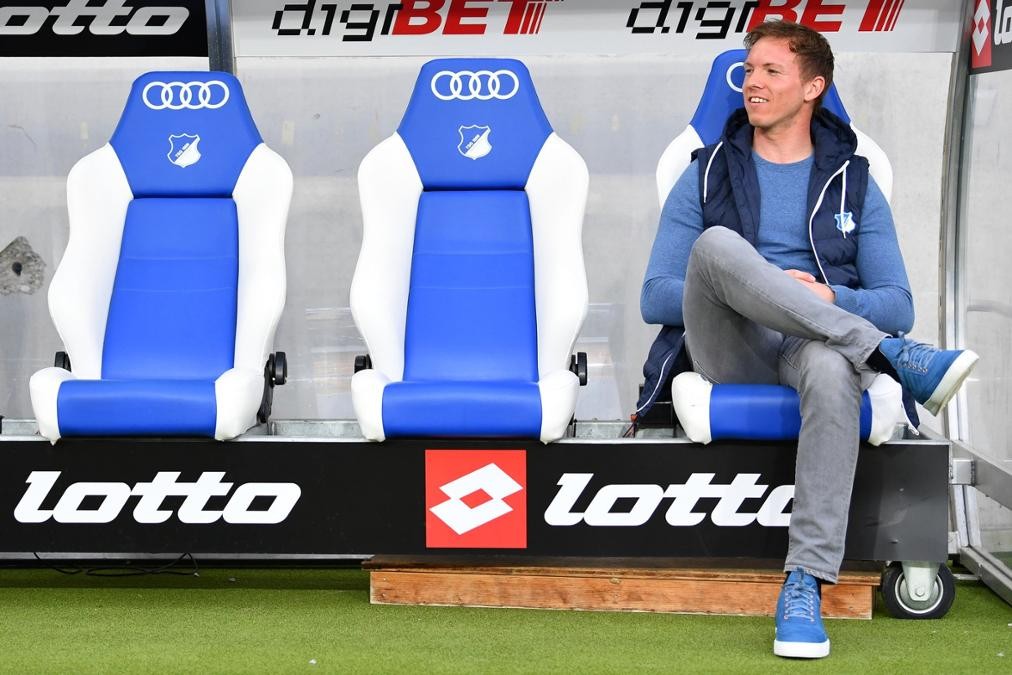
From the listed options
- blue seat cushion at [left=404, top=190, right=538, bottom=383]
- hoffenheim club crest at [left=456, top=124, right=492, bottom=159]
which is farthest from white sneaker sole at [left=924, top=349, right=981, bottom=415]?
hoffenheim club crest at [left=456, top=124, right=492, bottom=159]

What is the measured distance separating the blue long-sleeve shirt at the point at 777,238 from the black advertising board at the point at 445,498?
0.33 meters

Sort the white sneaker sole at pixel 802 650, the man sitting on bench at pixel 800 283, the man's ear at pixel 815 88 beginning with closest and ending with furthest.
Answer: the white sneaker sole at pixel 802 650
the man sitting on bench at pixel 800 283
the man's ear at pixel 815 88

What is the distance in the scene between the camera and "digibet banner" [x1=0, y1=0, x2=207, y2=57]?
11.0ft

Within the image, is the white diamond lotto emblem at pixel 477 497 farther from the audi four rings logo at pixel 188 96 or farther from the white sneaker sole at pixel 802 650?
the audi four rings logo at pixel 188 96

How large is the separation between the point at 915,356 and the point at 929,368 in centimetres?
3

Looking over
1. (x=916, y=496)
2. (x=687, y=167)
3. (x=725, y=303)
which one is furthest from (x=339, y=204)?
(x=916, y=496)

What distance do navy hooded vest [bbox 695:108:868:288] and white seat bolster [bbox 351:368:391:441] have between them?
750 mm

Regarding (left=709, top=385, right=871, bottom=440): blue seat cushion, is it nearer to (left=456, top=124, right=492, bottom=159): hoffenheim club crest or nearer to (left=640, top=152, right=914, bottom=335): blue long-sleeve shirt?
(left=640, top=152, right=914, bottom=335): blue long-sleeve shirt

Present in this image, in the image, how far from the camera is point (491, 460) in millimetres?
2562

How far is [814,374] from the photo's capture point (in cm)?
233

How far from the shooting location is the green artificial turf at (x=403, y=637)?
2.18 meters

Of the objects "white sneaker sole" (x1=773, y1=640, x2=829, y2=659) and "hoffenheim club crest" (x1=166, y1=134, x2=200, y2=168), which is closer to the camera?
"white sneaker sole" (x1=773, y1=640, x2=829, y2=659)

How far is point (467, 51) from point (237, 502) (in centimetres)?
133

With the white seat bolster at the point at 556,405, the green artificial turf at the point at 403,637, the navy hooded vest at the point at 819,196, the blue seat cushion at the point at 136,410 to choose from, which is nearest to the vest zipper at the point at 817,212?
the navy hooded vest at the point at 819,196
